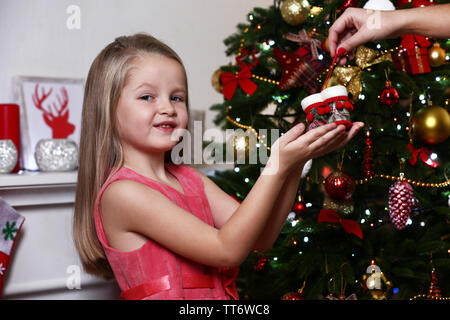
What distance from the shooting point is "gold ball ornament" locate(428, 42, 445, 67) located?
1630 millimetres

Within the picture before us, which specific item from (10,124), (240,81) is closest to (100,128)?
(10,124)

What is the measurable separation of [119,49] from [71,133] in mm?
706

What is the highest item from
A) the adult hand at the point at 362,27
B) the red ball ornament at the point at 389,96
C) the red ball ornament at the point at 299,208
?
the adult hand at the point at 362,27

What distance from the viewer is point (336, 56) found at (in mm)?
1127

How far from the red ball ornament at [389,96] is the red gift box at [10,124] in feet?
3.93

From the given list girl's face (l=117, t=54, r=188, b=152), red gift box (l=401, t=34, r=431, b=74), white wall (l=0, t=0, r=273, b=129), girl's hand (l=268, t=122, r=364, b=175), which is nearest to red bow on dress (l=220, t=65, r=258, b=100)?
white wall (l=0, t=0, r=273, b=129)

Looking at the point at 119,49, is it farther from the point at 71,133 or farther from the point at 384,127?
the point at 384,127

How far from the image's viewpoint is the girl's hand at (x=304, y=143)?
0.98 metres

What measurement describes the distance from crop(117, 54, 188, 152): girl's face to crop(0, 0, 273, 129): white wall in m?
0.77

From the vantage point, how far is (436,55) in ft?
5.35

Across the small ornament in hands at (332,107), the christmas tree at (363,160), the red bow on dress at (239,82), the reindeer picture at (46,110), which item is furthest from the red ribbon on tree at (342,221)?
the reindeer picture at (46,110)

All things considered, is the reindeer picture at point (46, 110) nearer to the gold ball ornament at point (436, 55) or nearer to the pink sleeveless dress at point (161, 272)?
the pink sleeveless dress at point (161, 272)
